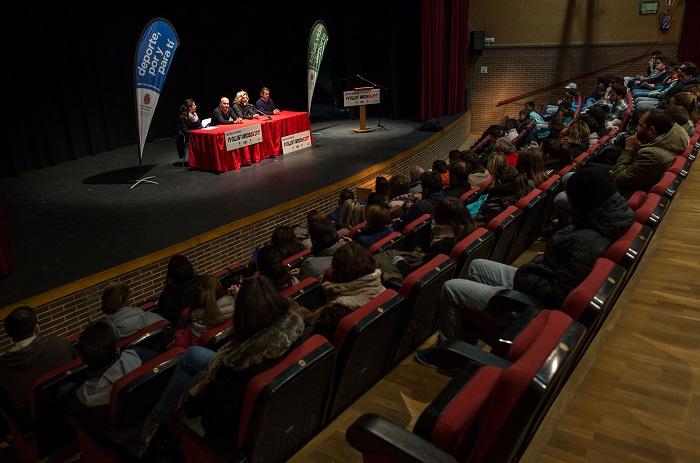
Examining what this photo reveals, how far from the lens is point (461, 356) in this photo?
5.51 feet

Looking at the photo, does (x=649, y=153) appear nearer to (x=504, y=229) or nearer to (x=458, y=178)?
(x=504, y=229)

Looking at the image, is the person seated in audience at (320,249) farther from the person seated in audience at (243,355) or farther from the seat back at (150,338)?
the person seated in audience at (243,355)

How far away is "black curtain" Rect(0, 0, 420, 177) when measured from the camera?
743 cm

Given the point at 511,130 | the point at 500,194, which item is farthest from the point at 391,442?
the point at 511,130

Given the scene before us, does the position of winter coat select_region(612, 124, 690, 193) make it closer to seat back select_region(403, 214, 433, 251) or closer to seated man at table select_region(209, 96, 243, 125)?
seat back select_region(403, 214, 433, 251)

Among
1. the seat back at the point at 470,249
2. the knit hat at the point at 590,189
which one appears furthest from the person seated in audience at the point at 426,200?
the knit hat at the point at 590,189

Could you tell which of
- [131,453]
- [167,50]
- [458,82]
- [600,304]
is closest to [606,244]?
[600,304]

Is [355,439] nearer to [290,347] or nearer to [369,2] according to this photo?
[290,347]

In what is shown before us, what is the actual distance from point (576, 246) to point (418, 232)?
1472 millimetres

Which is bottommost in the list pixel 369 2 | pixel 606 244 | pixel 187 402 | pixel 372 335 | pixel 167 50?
pixel 187 402

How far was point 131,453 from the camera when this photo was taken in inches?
83.8

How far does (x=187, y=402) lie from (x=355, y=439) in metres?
0.86

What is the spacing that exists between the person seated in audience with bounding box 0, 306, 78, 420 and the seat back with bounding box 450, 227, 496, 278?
7.44 ft

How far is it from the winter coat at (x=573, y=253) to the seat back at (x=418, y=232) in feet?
4.04
